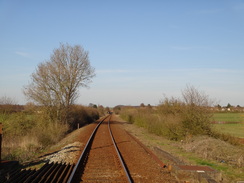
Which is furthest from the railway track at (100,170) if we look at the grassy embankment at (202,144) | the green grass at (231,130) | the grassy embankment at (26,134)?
the green grass at (231,130)

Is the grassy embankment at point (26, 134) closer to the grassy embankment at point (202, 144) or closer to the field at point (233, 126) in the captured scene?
the grassy embankment at point (202, 144)

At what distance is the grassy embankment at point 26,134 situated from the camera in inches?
603

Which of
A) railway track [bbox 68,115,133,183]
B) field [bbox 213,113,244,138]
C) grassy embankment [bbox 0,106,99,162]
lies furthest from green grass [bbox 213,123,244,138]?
→ grassy embankment [bbox 0,106,99,162]

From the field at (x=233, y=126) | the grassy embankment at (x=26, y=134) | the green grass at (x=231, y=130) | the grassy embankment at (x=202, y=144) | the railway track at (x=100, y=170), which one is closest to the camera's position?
the railway track at (x=100, y=170)

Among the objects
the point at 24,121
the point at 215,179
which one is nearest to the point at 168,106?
the point at 24,121

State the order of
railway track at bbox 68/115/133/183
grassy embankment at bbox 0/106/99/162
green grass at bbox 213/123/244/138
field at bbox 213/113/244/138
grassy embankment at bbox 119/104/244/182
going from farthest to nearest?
field at bbox 213/113/244/138 < green grass at bbox 213/123/244/138 < grassy embankment at bbox 0/106/99/162 < grassy embankment at bbox 119/104/244/182 < railway track at bbox 68/115/133/183

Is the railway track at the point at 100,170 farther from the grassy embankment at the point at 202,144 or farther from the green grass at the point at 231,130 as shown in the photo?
the green grass at the point at 231,130

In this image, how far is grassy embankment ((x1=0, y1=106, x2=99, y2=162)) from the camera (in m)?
15.3

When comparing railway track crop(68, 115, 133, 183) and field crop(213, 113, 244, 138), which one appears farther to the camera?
field crop(213, 113, 244, 138)

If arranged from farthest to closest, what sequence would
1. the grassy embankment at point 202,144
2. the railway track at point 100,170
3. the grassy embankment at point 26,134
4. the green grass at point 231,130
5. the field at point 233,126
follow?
the field at point 233,126 < the green grass at point 231,130 < the grassy embankment at point 26,134 < the grassy embankment at point 202,144 < the railway track at point 100,170

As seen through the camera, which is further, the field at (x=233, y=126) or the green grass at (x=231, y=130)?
the field at (x=233, y=126)

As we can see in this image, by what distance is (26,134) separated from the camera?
71.6 ft

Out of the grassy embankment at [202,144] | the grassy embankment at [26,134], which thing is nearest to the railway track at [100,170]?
the grassy embankment at [202,144]

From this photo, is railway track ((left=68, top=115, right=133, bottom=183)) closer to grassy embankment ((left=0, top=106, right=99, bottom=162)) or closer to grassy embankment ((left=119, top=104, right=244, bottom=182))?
grassy embankment ((left=119, top=104, right=244, bottom=182))
